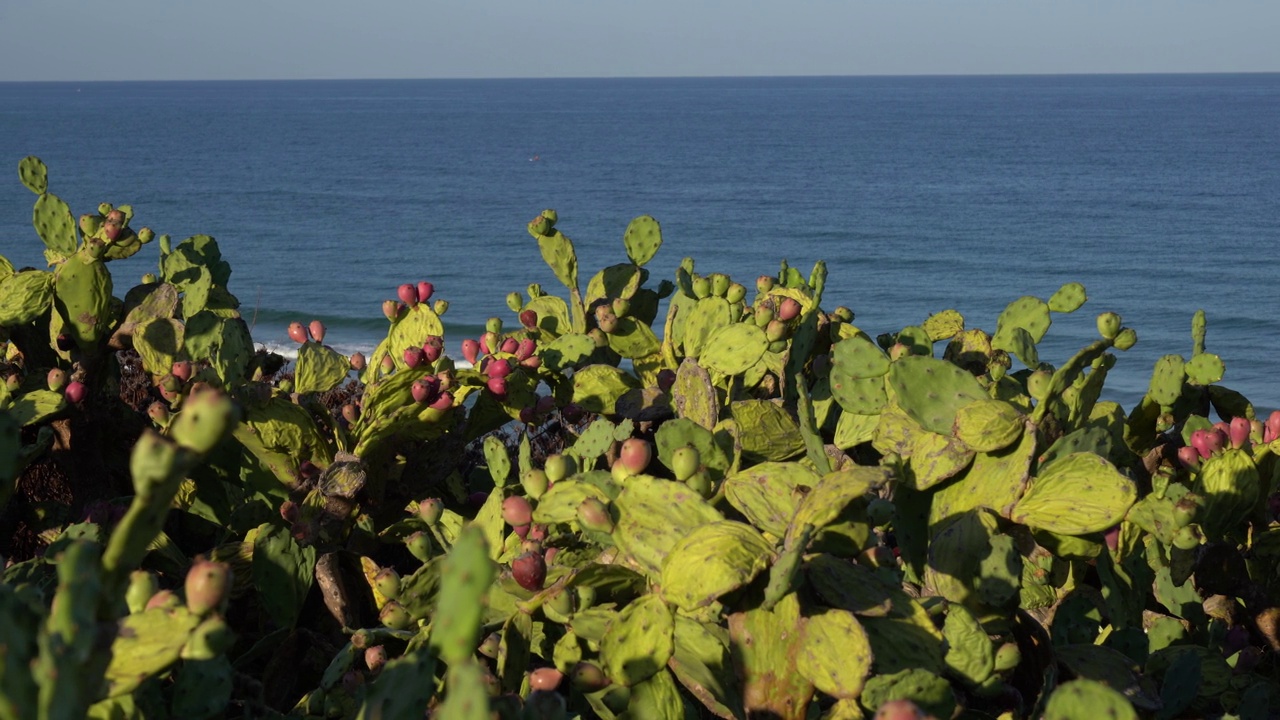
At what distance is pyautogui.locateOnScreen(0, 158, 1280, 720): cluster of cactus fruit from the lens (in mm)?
1281

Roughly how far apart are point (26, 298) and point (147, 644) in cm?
228

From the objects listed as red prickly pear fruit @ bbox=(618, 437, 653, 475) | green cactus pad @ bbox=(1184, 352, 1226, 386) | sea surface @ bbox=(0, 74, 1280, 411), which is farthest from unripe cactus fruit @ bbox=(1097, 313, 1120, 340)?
sea surface @ bbox=(0, 74, 1280, 411)

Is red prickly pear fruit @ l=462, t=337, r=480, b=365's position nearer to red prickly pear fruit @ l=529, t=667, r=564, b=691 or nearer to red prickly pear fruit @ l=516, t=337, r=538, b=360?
red prickly pear fruit @ l=516, t=337, r=538, b=360

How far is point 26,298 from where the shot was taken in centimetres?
315

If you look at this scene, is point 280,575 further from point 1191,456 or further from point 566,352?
point 1191,456

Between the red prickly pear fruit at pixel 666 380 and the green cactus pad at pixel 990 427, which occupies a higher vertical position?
the green cactus pad at pixel 990 427

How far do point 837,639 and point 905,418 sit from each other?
93 centimetres

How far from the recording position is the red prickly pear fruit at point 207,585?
110 cm

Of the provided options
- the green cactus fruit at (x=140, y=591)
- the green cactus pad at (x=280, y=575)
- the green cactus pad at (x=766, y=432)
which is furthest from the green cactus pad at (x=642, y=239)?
the green cactus fruit at (x=140, y=591)

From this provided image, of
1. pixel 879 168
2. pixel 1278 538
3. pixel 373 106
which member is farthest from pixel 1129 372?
pixel 373 106

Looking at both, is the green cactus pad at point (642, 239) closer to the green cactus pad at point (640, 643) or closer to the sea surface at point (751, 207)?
the green cactus pad at point (640, 643)

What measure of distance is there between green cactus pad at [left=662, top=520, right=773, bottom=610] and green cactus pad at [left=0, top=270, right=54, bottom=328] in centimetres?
218

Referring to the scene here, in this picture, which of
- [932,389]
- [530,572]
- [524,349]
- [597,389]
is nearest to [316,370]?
[524,349]

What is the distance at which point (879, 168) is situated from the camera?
62375 mm
